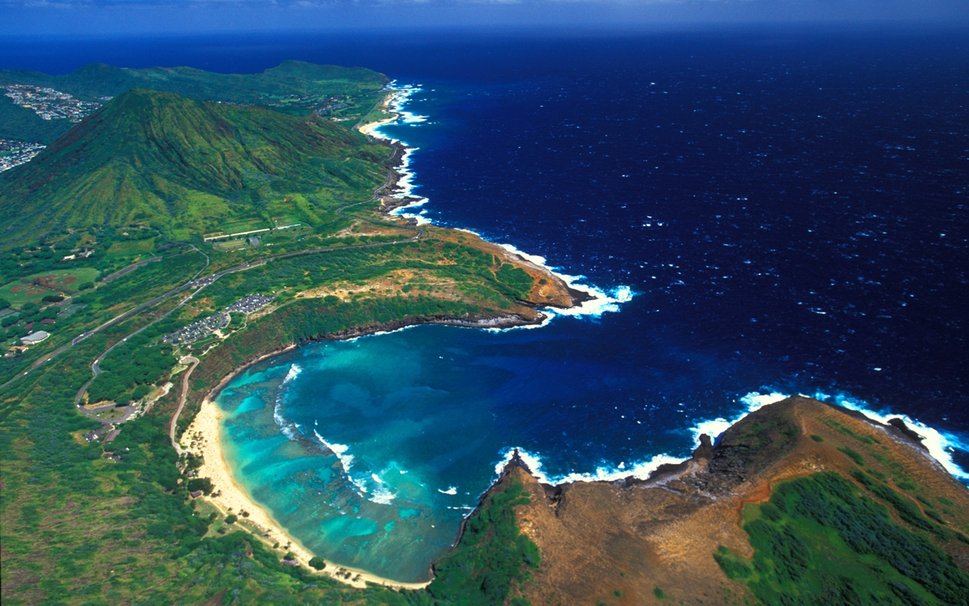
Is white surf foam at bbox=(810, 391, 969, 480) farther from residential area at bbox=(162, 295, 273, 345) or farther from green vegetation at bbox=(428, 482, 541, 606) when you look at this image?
residential area at bbox=(162, 295, 273, 345)

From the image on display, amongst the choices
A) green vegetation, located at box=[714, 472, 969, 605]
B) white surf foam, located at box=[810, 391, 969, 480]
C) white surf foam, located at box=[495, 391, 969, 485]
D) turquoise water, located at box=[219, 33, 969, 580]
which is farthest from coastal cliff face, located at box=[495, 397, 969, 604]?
turquoise water, located at box=[219, 33, 969, 580]

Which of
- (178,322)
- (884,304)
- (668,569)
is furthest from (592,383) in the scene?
(178,322)

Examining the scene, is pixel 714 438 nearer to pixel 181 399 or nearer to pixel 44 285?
pixel 181 399

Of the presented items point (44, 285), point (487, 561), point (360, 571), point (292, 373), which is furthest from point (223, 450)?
point (44, 285)

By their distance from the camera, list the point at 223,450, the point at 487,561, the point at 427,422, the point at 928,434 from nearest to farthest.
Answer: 1. the point at 487,561
2. the point at 928,434
3. the point at 223,450
4. the point at 427,422

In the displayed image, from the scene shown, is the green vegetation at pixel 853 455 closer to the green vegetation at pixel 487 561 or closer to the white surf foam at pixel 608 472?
the white surf foam at pixel 608 472

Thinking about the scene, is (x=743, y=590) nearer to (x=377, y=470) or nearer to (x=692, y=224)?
(x=377, y=470)
